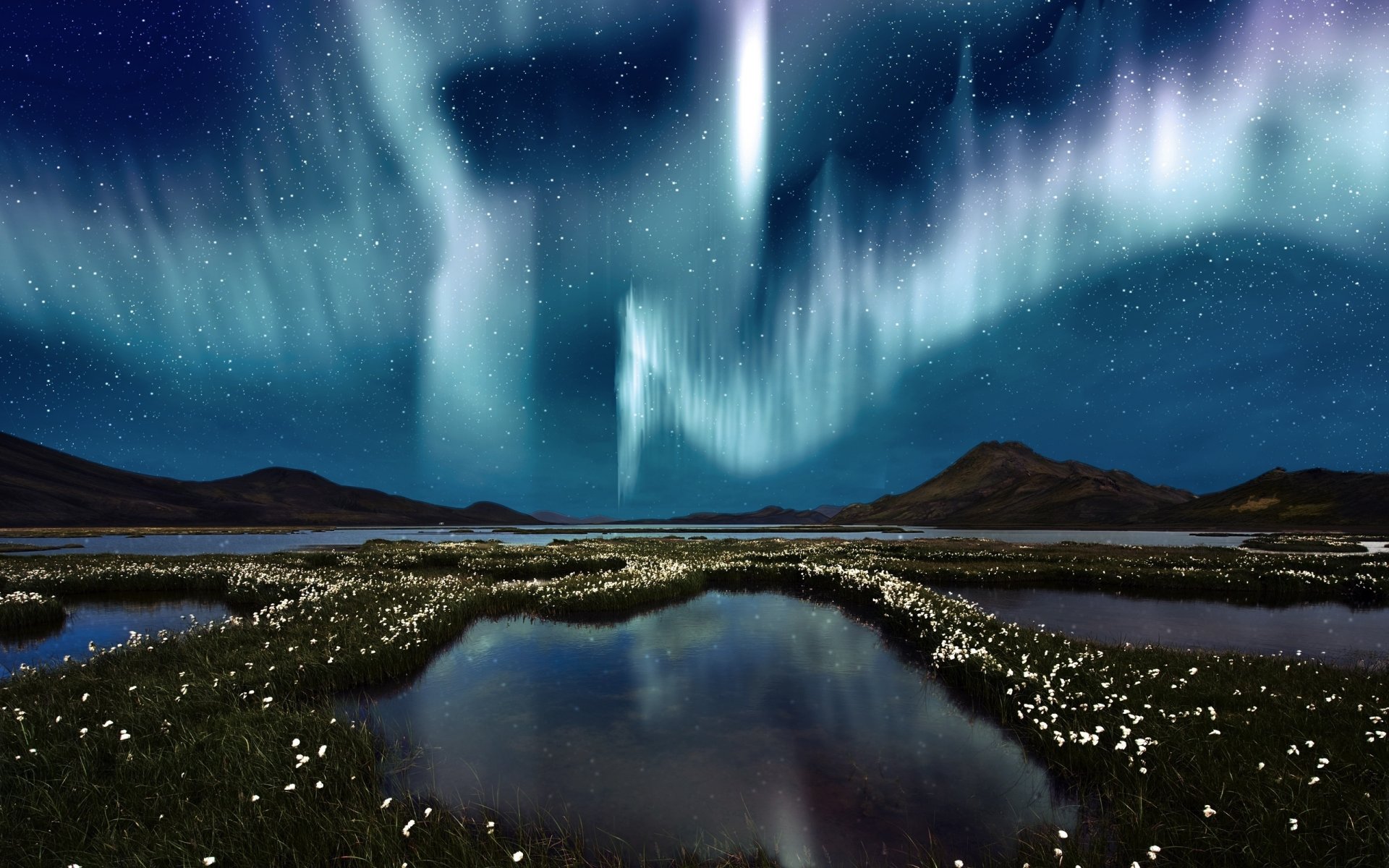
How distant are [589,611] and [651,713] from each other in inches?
407

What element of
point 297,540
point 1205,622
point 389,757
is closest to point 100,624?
point 389,757

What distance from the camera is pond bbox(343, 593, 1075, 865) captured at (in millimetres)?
6387

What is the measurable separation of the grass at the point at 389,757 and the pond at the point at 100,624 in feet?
13.2

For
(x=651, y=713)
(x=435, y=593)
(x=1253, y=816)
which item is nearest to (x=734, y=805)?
(x=651, y=713)

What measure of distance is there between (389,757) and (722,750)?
5.25m

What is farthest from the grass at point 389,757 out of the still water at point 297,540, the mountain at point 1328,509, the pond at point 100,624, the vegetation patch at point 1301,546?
the mountain at point 1328,509

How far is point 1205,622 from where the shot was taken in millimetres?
18141

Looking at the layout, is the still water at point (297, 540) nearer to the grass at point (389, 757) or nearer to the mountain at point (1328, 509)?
the grass at point (389, 757)

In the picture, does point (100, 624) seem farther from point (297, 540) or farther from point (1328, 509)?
point (1328, 509)

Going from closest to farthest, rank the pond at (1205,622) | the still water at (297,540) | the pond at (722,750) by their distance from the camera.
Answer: the pond at (722,750) → the pond at (1205,622) → the still water at (297,540)

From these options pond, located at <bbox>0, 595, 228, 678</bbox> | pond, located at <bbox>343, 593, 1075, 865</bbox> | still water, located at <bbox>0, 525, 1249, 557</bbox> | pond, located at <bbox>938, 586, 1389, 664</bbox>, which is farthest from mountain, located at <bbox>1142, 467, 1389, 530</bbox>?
pond, located at <bbox>0, 595, 228, 678</bbox>

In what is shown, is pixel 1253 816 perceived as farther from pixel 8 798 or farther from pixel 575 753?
pixel 8 798

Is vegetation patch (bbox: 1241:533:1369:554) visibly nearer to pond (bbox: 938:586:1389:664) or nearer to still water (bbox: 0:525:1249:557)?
still water (bbox: 0:525:1249:557)

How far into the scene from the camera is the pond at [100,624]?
14.8 metres
